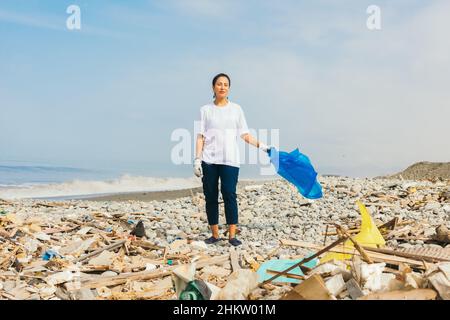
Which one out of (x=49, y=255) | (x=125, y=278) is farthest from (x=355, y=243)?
(x=49, y=255)

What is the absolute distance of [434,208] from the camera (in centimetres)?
1030

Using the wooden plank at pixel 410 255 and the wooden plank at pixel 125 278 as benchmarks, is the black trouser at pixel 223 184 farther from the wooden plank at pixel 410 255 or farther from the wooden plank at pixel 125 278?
the wooden plank at pixel 410 255

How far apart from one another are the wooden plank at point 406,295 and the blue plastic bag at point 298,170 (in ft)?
15.2

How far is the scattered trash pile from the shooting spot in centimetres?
380

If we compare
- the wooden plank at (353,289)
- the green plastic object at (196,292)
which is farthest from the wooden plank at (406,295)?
the green plastic object at (196,292)

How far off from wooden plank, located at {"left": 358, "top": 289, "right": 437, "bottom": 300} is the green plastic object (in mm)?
1144

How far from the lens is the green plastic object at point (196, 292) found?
12.3ft

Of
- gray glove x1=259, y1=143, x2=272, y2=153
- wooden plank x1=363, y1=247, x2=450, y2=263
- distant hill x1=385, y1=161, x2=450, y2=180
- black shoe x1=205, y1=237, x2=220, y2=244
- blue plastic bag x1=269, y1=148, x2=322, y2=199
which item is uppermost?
gray glove x1=259, y1=143, x2=272, y2=153

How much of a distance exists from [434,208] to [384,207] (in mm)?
1001

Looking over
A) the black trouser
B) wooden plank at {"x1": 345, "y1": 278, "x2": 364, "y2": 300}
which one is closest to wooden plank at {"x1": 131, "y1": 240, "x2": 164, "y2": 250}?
the black trouser

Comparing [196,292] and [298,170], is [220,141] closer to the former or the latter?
[298,170]

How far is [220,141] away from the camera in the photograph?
734cm

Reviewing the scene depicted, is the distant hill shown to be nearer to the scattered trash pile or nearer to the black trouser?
the scattered trash pile
